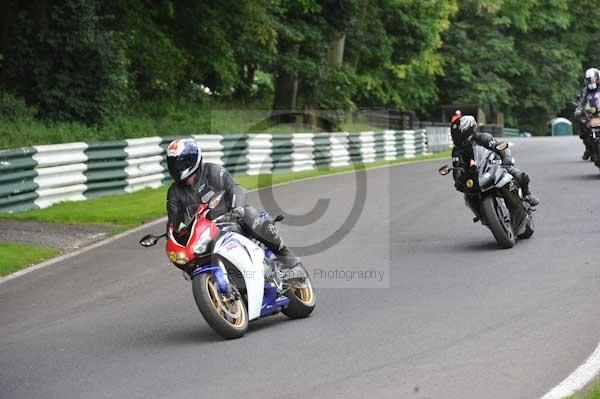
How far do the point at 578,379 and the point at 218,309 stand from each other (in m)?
2.94

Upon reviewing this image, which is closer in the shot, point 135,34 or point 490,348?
point 490,348

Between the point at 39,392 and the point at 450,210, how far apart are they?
11607mm

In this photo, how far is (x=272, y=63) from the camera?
36.3m

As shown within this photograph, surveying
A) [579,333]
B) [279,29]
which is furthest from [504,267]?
[279,29]

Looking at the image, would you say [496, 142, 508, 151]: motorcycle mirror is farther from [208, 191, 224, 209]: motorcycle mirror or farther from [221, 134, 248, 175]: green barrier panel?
[221, 134, 248, 175]: green barrier panel

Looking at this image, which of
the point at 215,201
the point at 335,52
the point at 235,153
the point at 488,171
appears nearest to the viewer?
the point at 215,201

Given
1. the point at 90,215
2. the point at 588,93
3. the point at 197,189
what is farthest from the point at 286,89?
the point at 197,189

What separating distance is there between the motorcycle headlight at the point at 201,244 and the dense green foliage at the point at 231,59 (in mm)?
12960

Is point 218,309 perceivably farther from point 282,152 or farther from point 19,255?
point 282,152

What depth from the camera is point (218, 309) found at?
8969 mm

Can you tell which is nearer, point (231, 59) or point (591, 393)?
point (591, 393)

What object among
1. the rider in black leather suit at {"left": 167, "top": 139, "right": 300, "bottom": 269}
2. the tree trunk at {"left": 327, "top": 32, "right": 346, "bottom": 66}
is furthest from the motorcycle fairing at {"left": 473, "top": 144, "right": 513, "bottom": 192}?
the tree trunk at {"left": 327, "top": 32, "right": 346, "bottom": 66}

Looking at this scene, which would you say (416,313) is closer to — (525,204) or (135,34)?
(525,204)
